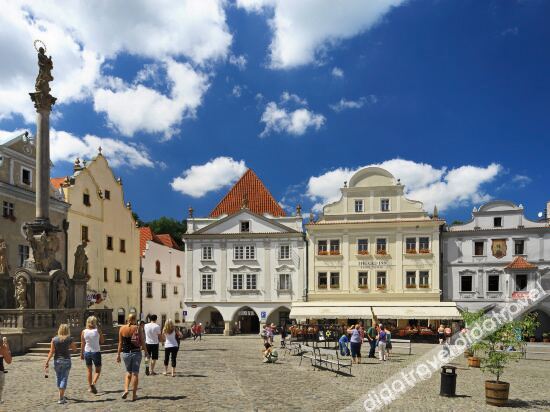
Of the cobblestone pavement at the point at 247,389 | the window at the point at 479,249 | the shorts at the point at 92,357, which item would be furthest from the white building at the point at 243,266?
the shorts at the point at 92,357

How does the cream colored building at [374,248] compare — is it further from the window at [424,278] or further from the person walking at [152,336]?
the person walking at [152,336]

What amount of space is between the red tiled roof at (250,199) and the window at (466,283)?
14.5 meters

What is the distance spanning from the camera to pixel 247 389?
13414 millimetres

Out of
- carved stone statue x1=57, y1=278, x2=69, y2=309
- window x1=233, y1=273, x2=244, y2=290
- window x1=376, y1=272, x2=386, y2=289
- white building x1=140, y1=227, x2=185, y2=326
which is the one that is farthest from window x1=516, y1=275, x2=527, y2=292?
carved stone statue x1=57, y1=278, x2=69, y2=309

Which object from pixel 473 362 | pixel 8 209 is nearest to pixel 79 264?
pixel 8 209

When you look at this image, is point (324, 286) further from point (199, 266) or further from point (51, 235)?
point (51, 235)

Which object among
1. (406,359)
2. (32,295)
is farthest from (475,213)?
(32,295)

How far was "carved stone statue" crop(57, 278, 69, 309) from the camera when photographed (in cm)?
2356

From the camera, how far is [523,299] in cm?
3806

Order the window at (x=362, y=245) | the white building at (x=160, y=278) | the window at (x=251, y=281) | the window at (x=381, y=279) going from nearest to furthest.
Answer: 1. the window at (x=381, y=279)
2. the window at (x=362, y=245)
3. the window at (x=251, y=281)
4. the white building at (x=160, y=278)

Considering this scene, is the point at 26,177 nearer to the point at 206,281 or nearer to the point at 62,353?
the point at 206,281

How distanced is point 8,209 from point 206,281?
53.4 ft

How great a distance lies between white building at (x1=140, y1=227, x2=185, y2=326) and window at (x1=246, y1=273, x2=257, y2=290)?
396 inches

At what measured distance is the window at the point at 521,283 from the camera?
126 ft
